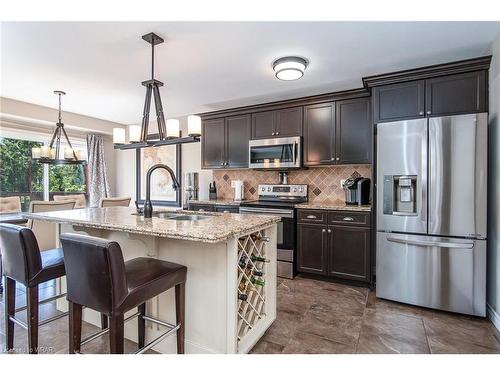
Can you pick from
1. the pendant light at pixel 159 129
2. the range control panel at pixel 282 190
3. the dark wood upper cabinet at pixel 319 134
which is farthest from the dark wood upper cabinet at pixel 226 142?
the pendant light at pixel 159 129

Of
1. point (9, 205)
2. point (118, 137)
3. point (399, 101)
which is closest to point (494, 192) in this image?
point (399, 101)

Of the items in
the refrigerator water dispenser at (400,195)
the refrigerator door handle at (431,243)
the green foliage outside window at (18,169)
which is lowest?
the refrigerator door handle at (431,243)

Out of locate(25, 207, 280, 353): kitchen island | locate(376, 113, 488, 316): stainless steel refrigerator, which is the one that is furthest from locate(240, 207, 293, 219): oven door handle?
locate(25, 207, 280, 353): kitchen island

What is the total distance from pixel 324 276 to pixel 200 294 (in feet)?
6.49

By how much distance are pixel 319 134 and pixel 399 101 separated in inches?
39.9

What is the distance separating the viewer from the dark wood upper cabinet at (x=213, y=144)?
428cm

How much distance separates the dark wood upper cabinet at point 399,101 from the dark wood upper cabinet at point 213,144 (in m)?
2.26

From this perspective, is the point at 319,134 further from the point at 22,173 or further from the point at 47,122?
the point at 22,173

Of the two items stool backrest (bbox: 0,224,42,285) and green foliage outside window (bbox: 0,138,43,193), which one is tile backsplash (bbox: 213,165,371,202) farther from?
green foliage outside window (bbox: 0,138,43,193)

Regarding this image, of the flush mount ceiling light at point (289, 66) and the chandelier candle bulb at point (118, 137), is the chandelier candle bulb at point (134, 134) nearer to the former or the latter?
the chandelier candle bulb at point (118, 137)
